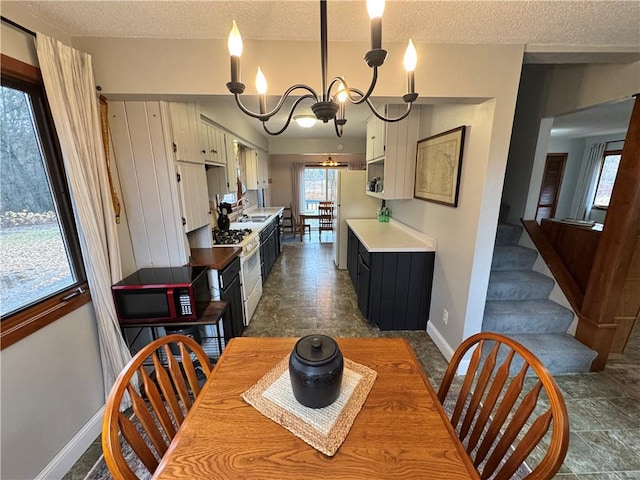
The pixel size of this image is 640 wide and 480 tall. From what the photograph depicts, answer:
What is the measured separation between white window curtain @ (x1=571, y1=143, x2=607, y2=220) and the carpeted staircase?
4219 mm

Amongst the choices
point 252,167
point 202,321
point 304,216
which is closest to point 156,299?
point 202,321

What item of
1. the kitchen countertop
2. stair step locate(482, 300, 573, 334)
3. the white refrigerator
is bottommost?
stair step locate(482, 300, 573, 334)

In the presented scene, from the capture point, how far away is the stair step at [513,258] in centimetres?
266

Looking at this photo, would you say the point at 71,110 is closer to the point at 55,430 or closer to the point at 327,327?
the point at 55,430

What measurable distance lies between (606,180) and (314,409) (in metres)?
7.20

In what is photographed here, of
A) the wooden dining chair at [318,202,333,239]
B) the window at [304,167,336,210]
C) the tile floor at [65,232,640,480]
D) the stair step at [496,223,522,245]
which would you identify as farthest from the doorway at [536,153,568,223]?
the window at [304,167,336,210]

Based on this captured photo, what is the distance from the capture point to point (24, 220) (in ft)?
4.22

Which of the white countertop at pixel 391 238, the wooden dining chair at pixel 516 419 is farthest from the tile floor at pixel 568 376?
the wooden dining chair at pixel 516 419

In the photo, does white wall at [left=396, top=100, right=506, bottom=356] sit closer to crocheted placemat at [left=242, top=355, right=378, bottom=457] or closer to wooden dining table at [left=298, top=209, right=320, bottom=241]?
crocheted placemat at [left=242, top=355, right=378, bottom=457]

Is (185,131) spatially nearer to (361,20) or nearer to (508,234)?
(361,20)

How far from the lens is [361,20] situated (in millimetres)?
1363

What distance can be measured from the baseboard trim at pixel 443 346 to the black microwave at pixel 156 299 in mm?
2064

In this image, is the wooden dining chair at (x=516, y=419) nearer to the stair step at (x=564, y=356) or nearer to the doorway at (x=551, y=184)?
the stair step at (x=564, y=356)

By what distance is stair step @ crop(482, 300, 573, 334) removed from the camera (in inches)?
89.7
